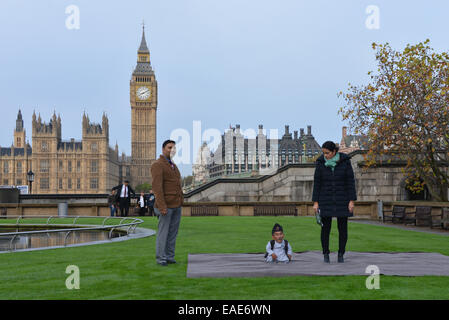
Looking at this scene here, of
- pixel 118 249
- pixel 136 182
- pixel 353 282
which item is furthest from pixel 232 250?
pixel 136 182

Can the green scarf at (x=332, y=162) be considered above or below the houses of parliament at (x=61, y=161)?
below

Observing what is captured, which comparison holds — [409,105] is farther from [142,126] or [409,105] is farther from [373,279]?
[142,126]

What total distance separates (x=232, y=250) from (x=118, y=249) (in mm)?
2326

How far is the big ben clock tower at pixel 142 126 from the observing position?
503 feet

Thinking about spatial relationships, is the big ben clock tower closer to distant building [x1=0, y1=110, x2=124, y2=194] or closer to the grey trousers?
distant building [x1=0, y1=110, x2=124, y2=194]

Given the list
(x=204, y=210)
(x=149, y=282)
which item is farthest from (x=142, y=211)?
(x=149, y=282)

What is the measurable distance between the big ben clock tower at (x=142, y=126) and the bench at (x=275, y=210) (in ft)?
430

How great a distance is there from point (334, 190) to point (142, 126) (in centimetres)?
14907

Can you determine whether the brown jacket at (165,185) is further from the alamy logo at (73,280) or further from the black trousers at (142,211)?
the black trousers at (142,211)

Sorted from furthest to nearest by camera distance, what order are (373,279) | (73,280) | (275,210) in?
(275,210), (73,280), (373,279)

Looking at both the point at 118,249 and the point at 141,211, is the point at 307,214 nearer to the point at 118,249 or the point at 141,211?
the point at 141,211

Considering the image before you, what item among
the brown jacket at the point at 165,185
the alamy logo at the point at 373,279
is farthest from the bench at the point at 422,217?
the brown jacket at the point at 165,185

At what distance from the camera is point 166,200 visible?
7.84m

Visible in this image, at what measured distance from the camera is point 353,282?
19.8ft
